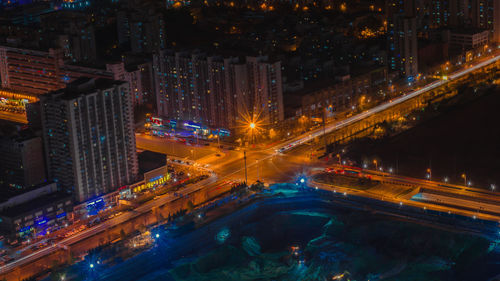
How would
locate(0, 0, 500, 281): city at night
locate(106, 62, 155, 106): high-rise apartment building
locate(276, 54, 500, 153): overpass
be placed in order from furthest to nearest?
locate(106, 62, 155, 106): high-rise apartment building → locate(276, 54, 500, 153): overpass → locate(0, 0, 500, 281): city at night

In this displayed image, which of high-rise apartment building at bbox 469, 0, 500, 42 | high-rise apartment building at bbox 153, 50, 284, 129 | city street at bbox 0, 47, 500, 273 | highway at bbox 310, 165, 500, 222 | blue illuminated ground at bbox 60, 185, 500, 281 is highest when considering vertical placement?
high-rise apartment building at bbox 469, 0, 500, 42

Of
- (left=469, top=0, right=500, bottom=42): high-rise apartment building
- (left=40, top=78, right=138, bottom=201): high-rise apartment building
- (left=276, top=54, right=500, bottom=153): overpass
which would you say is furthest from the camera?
(left=469, top=0, right=500, bottom=42): high-rise apartment building

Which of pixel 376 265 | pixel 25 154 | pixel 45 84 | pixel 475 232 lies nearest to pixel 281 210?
pixel 376 265

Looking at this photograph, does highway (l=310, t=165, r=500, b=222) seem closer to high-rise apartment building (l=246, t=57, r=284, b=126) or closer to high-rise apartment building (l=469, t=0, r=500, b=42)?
high-rise apartment building (l=246, t=57, r=284, b=126)

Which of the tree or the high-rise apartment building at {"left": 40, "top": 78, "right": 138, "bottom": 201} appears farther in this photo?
the tree

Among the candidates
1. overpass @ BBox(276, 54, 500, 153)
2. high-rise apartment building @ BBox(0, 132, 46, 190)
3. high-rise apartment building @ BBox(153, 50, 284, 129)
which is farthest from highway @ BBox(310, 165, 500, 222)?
high-rise apartment building @ BBox(0, 132, 46, 190)

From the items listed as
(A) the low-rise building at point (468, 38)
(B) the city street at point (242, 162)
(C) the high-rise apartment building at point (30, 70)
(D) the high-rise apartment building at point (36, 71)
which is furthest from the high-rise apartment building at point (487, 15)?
(C) the high-rise apartment building at point (30, 70)

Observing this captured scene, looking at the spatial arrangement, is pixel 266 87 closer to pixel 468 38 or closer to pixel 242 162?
pixel 242 162
